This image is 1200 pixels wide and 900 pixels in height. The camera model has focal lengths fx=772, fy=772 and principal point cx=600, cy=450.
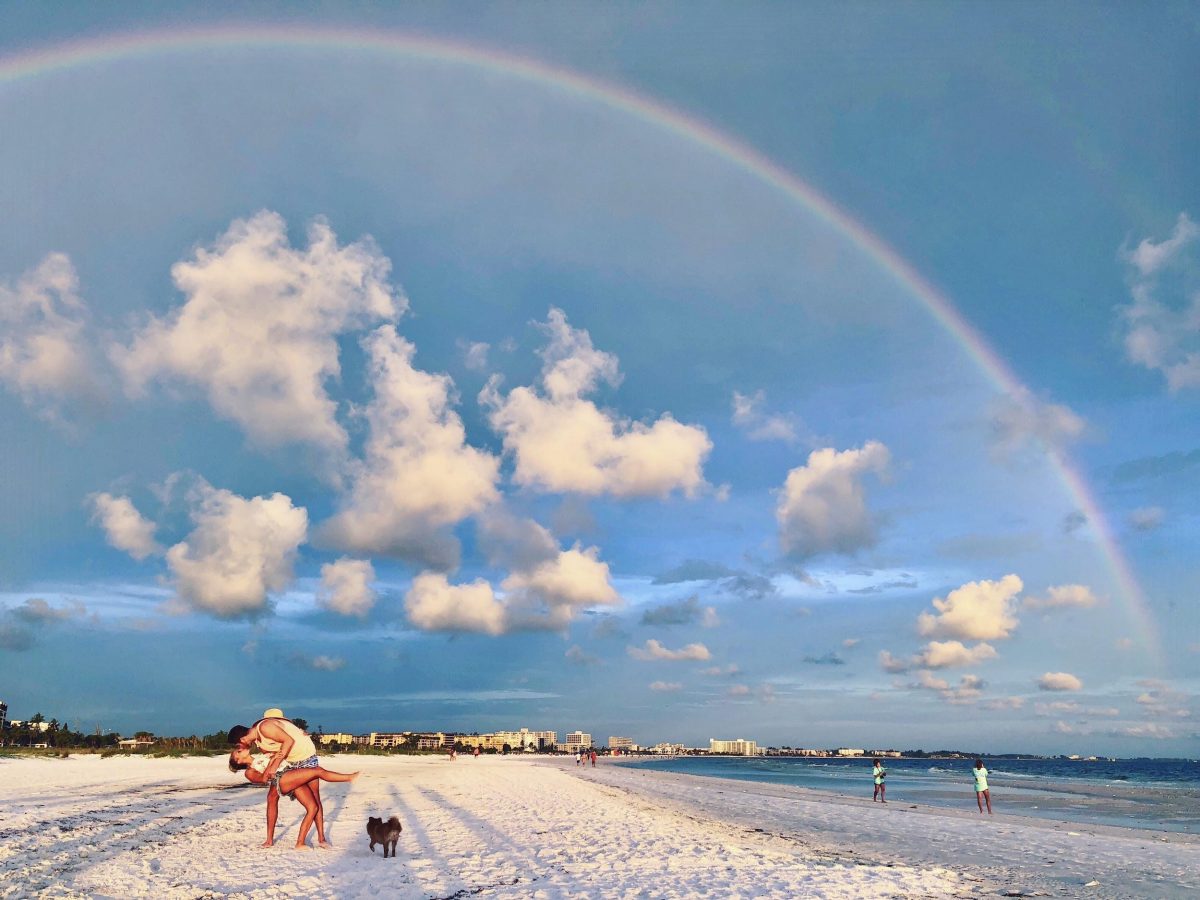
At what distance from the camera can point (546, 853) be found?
12.9 meters

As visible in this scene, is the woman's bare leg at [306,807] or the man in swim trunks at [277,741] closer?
the man in swim trunks at [277,741]

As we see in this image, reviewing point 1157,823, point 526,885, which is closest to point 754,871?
point 526,885

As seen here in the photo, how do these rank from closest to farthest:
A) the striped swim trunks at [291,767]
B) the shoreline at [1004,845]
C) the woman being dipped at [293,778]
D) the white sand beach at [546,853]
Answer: the white sand beach at [546,853], the woman being dipped at [293,778], the striped swim trunks at [291,767], the shoreline at [1004,845]

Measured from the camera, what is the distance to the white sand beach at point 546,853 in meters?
9.62

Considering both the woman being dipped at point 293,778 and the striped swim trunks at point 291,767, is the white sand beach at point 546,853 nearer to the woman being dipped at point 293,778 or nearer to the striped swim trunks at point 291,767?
the woman being dipped at point 293,778

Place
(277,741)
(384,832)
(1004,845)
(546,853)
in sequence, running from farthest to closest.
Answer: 1. (1004,845)
2. (546,853)
3. (384,832)
4. (277,741)

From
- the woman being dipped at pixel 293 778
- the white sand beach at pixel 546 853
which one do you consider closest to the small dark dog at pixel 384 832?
the white sand beach at pixel 546 853

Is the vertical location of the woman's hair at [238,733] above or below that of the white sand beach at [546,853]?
above

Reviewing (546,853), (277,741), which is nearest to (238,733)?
(277,741)

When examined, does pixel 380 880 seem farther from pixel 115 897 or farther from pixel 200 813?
pixel 200 813

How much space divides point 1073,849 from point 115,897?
61.8ft

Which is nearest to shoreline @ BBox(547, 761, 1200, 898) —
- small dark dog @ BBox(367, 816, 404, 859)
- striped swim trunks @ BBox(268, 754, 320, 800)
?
small dark dog @ BBox(367, 816, 404, 859)

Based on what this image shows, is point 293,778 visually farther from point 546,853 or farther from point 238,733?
point 546,853

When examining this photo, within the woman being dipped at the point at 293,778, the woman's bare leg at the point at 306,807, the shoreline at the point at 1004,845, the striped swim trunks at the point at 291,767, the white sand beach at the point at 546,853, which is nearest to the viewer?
the white sand beach at the point at 546,853
